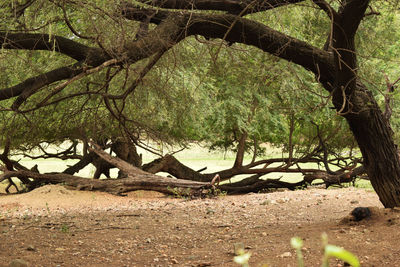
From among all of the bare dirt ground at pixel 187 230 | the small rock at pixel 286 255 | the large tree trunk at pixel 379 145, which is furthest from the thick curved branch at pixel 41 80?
the large tree trunk at pixel 379 145

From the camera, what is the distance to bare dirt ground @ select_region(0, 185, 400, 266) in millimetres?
5051

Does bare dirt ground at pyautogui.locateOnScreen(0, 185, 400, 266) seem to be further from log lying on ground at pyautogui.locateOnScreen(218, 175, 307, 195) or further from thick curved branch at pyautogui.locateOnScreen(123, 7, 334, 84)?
log lying on ground at pyautogui.locateOnScreen(218, 175, 307, 195)

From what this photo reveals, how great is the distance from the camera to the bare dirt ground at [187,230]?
505cm

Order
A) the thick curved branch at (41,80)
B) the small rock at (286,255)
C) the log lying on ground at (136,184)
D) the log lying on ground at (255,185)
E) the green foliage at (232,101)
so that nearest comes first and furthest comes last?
the small rock at (286,255), the thick curved branch at (41,80), the green foliage at (232,101), the log lying on ground at (136,184), the log lying on ground at (255,185)

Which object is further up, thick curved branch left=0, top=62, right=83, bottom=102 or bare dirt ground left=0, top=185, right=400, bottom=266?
thick curved branch left=0, top=62, right=83, bottom=102

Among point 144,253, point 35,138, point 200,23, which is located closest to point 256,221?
point 144,253

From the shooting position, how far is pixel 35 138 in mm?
13539

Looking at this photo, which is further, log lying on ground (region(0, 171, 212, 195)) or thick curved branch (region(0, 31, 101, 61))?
log lying on ground (region(0, 171, 212, 195))

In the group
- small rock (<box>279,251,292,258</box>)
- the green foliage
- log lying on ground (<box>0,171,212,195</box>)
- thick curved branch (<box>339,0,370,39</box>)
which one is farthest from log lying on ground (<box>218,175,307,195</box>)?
small rock (<box>279,251,292,258</box>)

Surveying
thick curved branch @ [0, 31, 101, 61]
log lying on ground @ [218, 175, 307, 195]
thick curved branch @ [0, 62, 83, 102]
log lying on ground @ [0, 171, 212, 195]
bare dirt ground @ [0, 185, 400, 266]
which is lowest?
bare dirt ground @ [0, 185, 400, 266]

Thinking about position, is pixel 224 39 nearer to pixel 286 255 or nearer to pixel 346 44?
pixel 346 44

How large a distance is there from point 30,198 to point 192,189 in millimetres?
3462

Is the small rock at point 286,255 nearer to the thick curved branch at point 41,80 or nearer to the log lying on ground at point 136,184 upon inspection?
the thick curved branch at point 41,80

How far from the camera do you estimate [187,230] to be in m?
→ 7.02
